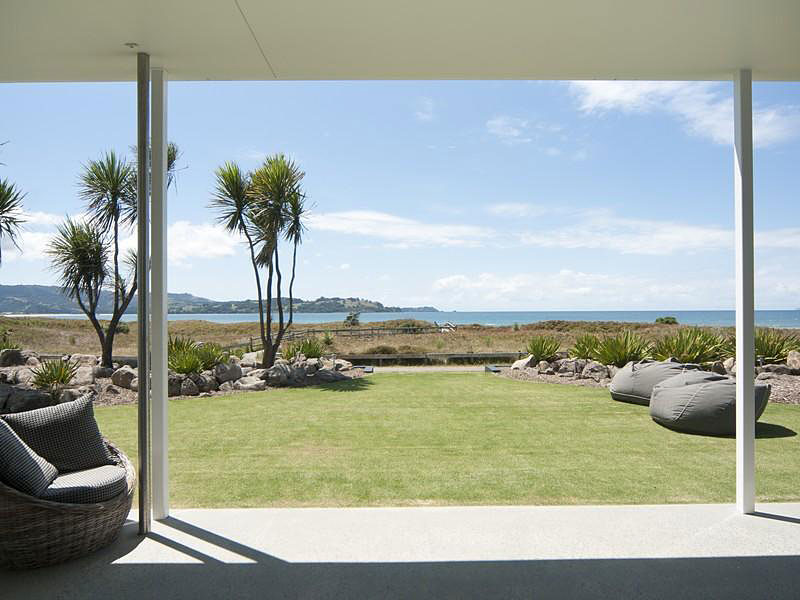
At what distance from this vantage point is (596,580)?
2.28m

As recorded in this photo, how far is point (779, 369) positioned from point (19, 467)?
30.2 feet

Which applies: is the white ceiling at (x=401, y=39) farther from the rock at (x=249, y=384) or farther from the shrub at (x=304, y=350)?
the shrub at (x=304, y=350)

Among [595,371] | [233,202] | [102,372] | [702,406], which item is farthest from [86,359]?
[702,406]

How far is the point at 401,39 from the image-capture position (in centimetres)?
263

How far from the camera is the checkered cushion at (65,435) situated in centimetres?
274

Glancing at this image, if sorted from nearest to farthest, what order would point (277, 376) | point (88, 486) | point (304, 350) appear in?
1. point (88, 486)
2. point (277, 376)
3. point (304, 350)

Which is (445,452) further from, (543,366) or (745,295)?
(543,366)

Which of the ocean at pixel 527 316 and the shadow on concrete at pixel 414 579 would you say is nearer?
the shadow on concrete at pixel 414 579

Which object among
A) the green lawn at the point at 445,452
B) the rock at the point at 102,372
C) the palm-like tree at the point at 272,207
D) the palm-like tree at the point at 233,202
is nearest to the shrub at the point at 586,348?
the green lawn at the point at 445,452

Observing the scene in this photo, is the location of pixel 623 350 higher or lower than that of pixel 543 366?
higher

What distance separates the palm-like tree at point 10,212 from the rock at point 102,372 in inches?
83.7

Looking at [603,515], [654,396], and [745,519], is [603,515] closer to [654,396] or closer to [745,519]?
[745,519]

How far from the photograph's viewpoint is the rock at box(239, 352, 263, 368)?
9992 millimetres

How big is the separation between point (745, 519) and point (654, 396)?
2.88 m
